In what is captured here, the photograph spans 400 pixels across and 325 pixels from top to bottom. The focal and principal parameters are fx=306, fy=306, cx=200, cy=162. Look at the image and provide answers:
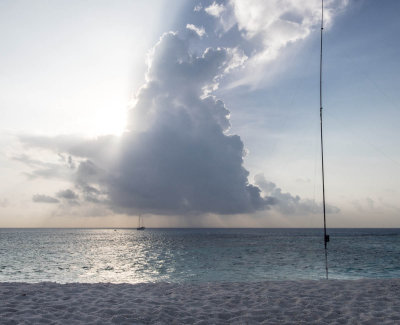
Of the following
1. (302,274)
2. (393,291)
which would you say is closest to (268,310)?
(393,291)

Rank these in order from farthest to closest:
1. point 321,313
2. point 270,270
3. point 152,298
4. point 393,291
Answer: point 270,270 < point 393,291 < point 152,298 < point 321,313

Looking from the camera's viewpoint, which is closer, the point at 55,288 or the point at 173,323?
the point at 173,323

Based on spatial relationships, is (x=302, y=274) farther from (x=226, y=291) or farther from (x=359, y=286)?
(x=226, y=291)

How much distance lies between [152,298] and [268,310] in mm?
4136

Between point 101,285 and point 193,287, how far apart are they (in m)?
4.00

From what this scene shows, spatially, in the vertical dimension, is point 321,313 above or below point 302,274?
above

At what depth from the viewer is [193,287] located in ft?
43.8

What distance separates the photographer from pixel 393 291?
39.7ft

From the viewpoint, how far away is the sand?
877 centimetres

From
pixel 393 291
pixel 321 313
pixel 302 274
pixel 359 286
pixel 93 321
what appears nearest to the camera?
pixel 93 321

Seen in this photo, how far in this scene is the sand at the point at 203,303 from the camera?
8.77 metres

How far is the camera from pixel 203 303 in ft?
34.2

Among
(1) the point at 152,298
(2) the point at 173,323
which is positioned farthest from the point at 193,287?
(2) the point at 173,323

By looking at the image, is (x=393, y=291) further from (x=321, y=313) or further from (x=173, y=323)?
(x=173, y=323)
